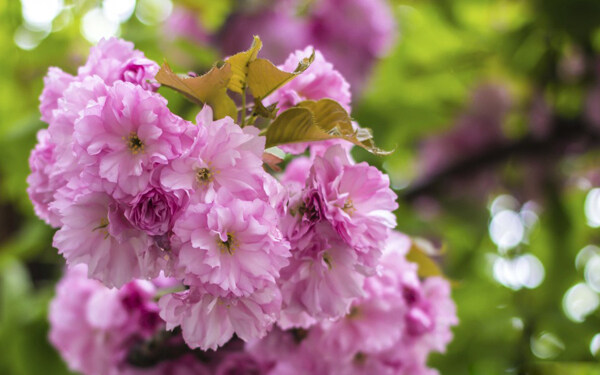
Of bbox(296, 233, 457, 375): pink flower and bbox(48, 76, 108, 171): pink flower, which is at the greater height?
bbox(296, 233, 457, 375): pink flower

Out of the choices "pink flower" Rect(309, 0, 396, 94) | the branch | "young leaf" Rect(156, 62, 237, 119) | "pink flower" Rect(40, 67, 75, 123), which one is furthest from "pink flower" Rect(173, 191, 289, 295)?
the branch

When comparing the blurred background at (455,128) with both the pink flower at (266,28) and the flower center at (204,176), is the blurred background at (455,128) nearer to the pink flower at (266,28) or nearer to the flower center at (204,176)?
the pink flower at (266,28)

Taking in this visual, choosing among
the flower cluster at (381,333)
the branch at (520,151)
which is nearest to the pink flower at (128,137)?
the flower cluster at (381,333)

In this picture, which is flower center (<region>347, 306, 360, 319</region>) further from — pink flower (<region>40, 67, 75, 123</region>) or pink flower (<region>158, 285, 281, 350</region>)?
pink flower (<region>40, 67, 75, 123</region>)

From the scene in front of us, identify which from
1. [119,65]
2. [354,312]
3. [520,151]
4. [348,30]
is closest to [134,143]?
[119,65]

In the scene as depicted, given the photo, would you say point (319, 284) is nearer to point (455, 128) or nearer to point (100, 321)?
point (100, 321)
